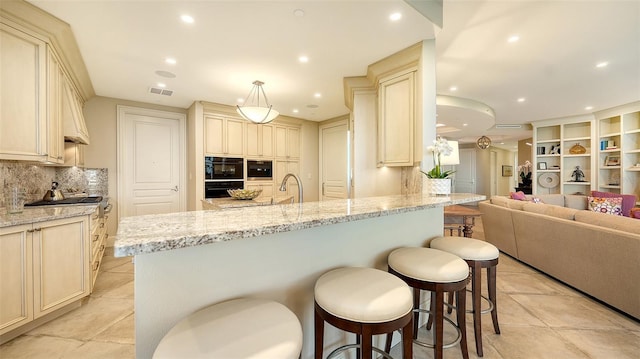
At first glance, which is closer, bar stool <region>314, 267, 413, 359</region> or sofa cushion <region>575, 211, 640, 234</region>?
bar stool <region>314, 267, 413, 359</region>

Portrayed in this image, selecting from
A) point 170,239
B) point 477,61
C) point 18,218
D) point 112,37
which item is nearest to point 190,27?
point 112,37

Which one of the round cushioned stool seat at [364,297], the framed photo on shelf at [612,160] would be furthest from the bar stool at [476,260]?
the framed photo on shelf at [612,160]

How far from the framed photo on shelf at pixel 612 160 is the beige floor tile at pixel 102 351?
9.02 metres

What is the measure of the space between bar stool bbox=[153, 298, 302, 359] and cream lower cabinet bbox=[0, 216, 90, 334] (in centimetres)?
203

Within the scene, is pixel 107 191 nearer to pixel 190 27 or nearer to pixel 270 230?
pixel 190 27

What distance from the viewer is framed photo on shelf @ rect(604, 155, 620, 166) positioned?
5.75 meters

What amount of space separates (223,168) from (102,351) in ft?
11.6

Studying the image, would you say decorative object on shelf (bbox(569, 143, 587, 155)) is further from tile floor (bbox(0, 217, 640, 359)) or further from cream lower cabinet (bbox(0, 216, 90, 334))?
cream lower cabinet (bbox(0, 216, 90, 334))

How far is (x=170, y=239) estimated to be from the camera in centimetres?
68

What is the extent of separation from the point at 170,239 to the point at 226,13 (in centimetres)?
218

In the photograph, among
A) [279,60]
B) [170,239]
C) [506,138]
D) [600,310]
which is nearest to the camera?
[170,239]

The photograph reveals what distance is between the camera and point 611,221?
2.39m

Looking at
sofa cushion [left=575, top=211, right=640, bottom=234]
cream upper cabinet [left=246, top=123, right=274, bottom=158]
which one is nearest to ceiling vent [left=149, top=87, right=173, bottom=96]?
cream upper cabinet [left=246, top=123, right=274, bottom=158]

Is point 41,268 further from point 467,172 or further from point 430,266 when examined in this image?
point 467,172
